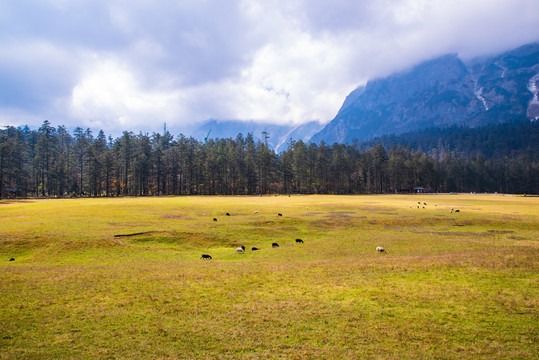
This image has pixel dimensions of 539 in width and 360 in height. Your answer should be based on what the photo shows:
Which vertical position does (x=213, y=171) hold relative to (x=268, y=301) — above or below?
above

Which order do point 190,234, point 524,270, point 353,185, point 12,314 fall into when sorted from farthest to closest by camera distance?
1. point 353,185
2. point 190,234
3. point 524,270
4. point 12,314

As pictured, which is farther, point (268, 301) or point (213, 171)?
point (213, 171)

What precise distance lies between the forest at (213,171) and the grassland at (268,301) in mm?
97398

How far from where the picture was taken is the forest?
4168 inches

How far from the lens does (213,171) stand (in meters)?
122

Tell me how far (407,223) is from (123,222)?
1276 inches

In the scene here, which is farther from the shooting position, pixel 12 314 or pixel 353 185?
pixel 353 185

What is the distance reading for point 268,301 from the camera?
10.5 metres

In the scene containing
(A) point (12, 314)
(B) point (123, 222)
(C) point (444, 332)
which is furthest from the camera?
(B) point (123, 222)

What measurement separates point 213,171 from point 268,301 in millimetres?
114220

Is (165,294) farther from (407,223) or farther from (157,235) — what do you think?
(407,223)

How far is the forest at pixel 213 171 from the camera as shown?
347ft

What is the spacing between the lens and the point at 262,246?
24.3m

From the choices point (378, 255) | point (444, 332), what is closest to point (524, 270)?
point (378, 255)
